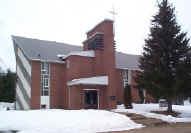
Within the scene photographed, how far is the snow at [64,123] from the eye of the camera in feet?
35.5

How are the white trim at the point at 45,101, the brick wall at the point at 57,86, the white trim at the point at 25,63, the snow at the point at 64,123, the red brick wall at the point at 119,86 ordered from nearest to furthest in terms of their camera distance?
the snow at the point at 64,123, the white trim at the point at 45,101, the white trim at the point at 25,63, the brick wall at the point at 57,86, the red brick wall at the point at 119,86

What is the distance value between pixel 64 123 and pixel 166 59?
9.65 metres

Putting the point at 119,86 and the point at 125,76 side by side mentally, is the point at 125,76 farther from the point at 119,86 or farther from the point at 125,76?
the point at 119,86

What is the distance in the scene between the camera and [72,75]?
73.5 feet

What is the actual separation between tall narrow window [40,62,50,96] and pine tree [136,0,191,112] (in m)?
10.2

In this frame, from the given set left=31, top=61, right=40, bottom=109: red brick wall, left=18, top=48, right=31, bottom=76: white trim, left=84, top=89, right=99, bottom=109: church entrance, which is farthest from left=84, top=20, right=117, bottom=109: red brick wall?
left=18, top=48, right=31, bottom=76: white trim

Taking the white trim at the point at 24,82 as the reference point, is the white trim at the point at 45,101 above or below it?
below

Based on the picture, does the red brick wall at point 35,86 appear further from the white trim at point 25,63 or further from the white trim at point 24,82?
the white trim at point 25,63

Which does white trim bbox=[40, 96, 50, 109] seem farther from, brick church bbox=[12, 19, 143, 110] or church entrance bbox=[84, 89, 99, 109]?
church entrance bbox=[84, 89, 99, 109]

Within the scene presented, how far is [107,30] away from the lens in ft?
72.1

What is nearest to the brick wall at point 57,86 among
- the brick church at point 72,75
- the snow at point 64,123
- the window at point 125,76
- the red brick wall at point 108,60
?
the brick church at point 72,75

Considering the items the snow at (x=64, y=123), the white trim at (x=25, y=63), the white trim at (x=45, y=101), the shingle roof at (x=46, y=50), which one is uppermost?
the shingle roof at (x=46, y=50)

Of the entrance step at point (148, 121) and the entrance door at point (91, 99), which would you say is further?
the entrance door at point (91, 99)

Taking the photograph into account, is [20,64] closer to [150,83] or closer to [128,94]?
[128,94]
